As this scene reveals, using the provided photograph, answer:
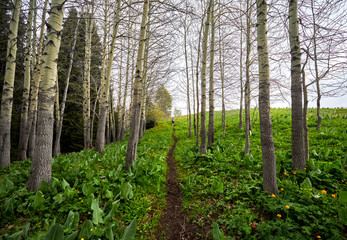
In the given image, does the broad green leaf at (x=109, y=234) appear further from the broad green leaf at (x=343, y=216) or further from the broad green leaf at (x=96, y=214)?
the broad green leaf at (x=343, y=216)

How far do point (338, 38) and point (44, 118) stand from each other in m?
7.21

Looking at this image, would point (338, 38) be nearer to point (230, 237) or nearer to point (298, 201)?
point (298, 201)

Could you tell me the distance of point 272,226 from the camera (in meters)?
2.05

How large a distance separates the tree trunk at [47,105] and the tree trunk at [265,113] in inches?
167

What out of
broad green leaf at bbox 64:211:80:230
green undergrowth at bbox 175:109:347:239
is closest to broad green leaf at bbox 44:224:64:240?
broad green leaf at bbox 64:211:80:230

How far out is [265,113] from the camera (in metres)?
2.91

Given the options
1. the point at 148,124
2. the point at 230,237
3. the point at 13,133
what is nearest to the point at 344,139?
the point at 230,237

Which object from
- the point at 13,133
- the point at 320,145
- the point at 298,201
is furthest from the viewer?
the point at 13,133

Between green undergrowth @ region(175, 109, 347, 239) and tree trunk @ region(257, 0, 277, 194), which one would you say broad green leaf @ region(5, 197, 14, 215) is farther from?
tree trunk @ region(257, 0, 277, 194)

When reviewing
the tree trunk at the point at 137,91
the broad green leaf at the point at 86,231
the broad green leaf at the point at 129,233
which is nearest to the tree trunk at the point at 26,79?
the tree trunk at the point at 137,91

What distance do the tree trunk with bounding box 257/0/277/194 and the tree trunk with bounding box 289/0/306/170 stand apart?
4.47 ft

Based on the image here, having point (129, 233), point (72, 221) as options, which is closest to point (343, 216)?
point (129, 233)

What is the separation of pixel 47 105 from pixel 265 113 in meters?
4.50

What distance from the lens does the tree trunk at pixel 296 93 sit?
3676mm
